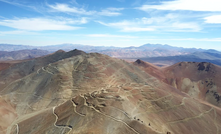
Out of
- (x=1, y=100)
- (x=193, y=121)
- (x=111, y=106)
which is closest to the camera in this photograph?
(x=111, y=106)

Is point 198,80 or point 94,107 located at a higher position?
point 94,107

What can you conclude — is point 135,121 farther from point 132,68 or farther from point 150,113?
point 132,68

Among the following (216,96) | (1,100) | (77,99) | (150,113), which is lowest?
(216,96)

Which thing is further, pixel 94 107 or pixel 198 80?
pixel 198 80

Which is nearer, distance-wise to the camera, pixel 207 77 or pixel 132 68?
pixel 132 68

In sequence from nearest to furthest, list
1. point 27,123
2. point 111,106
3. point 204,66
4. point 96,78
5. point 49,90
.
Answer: point 111,106
point 27,123
point 49,90
point 96,78
point 204,66

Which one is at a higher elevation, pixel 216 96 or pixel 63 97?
A: pixel 63 97

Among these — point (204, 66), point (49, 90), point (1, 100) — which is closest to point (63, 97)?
point (49, 90)

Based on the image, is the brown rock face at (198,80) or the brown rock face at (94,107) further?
the brown rock face at (198,80)
